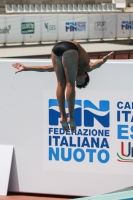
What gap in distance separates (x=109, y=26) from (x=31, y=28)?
538 cm

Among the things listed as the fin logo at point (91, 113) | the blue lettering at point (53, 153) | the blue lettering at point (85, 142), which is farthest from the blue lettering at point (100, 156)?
the blue lettering at point (53, 153)

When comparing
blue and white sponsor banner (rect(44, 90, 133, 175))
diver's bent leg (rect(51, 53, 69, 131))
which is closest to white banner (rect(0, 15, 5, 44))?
blue and white sponsor banner (rect(44, 90, 133, 175))

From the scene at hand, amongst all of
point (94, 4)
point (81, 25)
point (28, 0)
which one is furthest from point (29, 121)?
point (94, 4)

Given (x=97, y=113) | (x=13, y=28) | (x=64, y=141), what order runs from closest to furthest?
(x=97, y=113)
(x=64, y=141)
(x=13, y=28)

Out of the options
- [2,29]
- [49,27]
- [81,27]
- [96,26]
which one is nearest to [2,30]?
[2,29]

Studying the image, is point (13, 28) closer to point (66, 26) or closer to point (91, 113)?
point (66, 26)

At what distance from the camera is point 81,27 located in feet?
94.0

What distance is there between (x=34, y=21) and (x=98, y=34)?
164 inches

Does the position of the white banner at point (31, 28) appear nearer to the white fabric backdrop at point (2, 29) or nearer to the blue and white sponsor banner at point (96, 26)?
the white fabric backdrop at point (2, 29)

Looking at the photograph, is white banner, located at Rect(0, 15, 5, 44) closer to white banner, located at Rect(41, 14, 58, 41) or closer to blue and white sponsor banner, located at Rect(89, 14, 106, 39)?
white banner, located at Rect(41, 14, 58, 41)

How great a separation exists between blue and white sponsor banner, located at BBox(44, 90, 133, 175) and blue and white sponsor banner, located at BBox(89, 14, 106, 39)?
1951cm

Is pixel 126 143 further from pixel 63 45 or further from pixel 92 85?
pixel 63 45

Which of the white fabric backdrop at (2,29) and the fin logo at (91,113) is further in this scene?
the white fabric backdrop at (2,29)

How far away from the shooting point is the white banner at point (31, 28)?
26.5 meters
